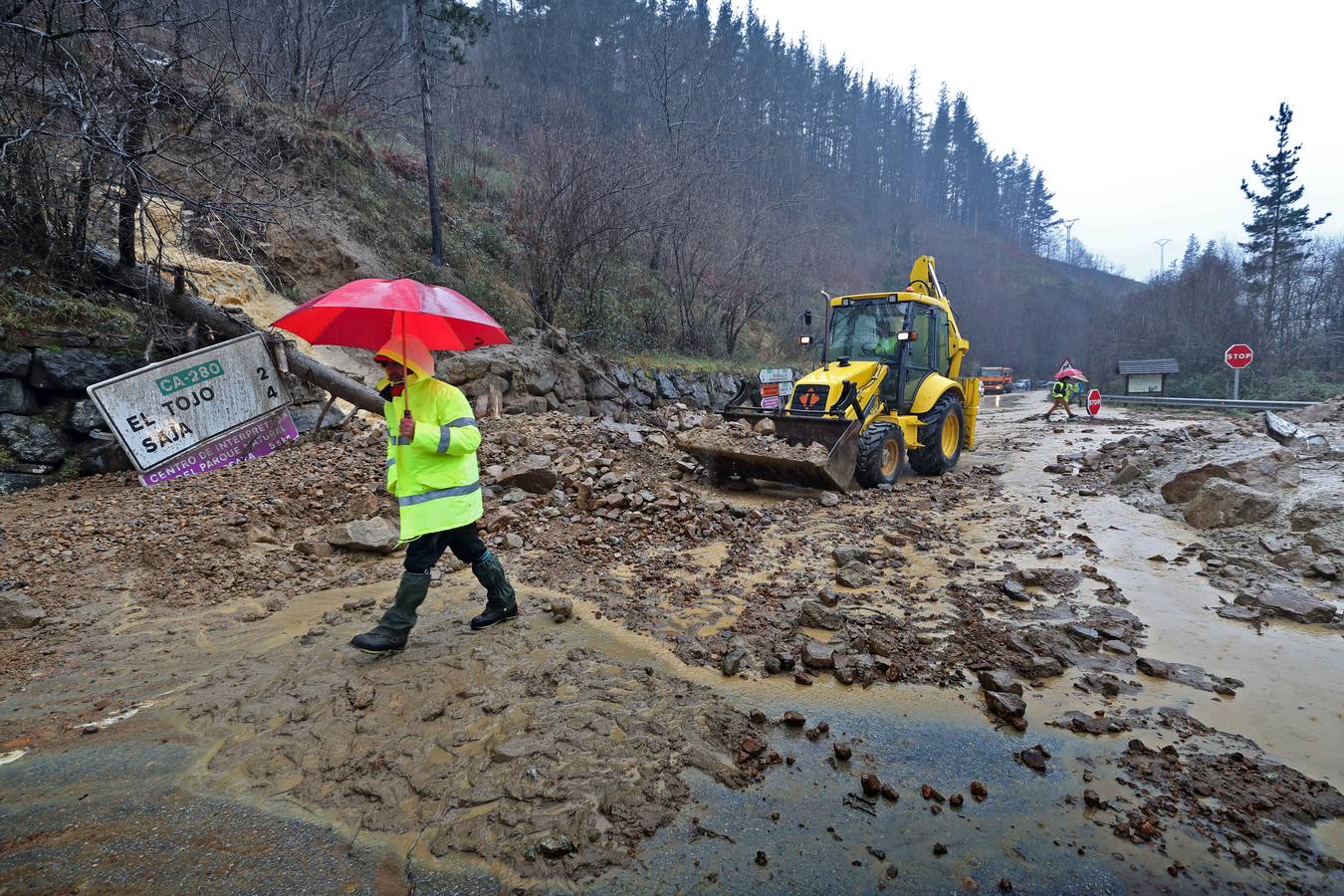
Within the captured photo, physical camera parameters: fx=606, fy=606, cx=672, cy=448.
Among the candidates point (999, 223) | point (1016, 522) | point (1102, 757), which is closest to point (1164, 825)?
point (1102, 757)

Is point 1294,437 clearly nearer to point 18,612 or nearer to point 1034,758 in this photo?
point 1034,758

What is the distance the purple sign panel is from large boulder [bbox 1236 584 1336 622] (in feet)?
30.3

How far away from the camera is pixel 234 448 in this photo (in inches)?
264

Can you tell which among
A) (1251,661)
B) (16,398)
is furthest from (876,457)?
(16,398)

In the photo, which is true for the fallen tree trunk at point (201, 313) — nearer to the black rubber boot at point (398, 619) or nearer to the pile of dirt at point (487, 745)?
the black rubber boot at point (398, 619)

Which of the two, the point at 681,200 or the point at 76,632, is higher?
the point at 681,200

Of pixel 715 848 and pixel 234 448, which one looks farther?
pixel 234 448

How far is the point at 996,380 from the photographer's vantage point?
3512cm

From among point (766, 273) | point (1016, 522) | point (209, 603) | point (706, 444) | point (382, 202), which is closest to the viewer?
point (209, 603)

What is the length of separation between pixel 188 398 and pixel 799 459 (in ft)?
22.0

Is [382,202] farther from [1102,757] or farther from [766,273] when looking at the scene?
[1102,757]

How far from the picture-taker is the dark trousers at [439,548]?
11.4 feet

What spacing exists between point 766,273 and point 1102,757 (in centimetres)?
1839

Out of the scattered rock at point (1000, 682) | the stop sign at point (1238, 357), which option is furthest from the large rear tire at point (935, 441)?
the stop sign at point (1238, 357)
